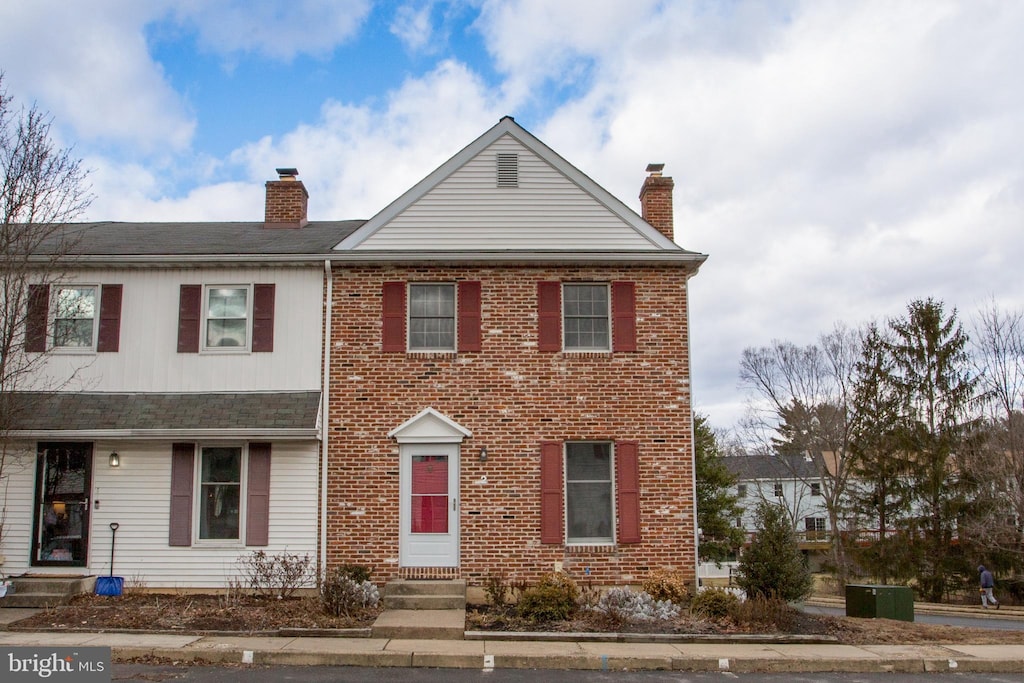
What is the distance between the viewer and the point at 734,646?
10.8 metres

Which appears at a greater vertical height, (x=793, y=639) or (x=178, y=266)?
(x=178, y=266)

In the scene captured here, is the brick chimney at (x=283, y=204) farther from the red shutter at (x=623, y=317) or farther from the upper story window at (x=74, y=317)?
the red shutter at (x=623, y=317)

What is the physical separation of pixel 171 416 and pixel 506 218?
656 cm

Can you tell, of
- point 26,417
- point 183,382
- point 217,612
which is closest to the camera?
point 217,612

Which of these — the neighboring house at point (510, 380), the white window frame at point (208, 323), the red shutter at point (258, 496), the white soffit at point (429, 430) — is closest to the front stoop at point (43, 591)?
the red shutter at point (258, 496)

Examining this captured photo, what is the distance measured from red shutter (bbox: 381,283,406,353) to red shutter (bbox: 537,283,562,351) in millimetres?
2352

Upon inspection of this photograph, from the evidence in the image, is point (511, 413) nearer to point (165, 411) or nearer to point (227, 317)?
point (227, 317)

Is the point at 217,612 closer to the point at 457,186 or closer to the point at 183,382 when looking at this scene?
the point at 183,382

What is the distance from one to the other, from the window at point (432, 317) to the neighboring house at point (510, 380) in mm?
35

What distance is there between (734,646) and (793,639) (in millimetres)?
875

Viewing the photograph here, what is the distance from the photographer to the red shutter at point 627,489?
1380 centimetres

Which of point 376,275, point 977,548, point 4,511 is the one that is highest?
point 376,275

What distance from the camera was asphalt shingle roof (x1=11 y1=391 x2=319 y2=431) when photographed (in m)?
13.4

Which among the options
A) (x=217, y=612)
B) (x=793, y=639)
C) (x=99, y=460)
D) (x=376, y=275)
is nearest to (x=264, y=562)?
(x=217, y=612)
